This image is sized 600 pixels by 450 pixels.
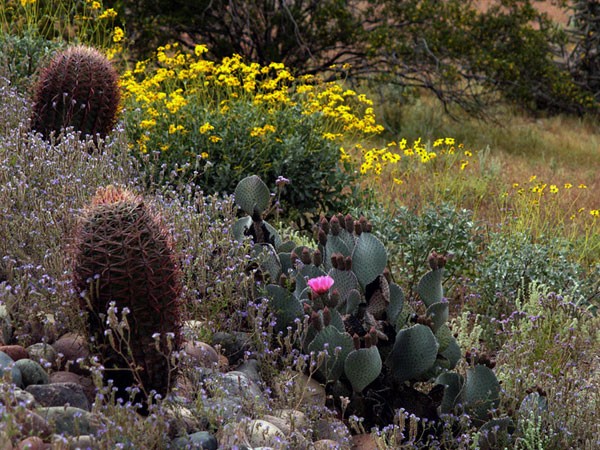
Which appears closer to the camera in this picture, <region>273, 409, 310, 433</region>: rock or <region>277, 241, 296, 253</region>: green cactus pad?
<region>273, 409, 310, 433</region>: rock

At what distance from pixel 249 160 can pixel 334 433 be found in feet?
10.2

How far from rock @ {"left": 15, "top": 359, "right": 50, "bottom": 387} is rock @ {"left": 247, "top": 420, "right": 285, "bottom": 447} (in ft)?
2.61

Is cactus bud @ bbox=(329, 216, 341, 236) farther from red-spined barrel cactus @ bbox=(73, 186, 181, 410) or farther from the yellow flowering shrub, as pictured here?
the yellow flowering shrub

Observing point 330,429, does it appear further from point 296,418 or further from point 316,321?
point 316,321

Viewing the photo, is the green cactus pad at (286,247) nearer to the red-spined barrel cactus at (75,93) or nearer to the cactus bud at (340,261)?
the cactus bud at (340,261)

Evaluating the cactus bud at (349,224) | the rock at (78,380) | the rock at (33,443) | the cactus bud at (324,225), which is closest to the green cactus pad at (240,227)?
the cactus bud at (324,225)

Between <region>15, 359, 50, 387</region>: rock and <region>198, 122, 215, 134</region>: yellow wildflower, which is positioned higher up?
<region>198, 122, 215, 134</region>: yellow wildflower

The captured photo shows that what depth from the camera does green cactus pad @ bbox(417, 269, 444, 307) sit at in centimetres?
417

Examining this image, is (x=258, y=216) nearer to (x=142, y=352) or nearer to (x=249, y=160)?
(x=142, y=352)

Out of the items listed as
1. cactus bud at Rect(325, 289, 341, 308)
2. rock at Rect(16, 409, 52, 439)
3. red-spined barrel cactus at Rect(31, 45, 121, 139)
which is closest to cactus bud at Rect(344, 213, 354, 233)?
cactus bud at Rect(325, 289, 341, 308)

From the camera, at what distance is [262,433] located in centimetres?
323

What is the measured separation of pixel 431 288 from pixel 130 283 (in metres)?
1.53

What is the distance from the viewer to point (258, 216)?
4.62m

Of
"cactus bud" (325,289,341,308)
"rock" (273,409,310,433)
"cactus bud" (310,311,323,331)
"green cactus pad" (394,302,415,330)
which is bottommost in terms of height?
"rock" (273,409,310,433)
